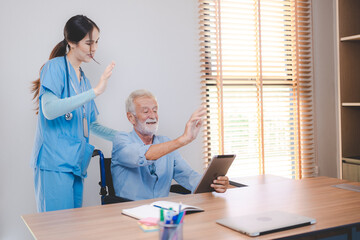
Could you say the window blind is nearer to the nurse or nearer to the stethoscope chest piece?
the nurse

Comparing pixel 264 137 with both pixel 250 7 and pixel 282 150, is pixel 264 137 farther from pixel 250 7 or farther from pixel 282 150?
pixel 250 7

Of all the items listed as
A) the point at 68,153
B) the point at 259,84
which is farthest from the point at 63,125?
the point at 259,84

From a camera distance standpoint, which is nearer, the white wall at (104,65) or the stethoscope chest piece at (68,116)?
the stethoscope chest piece at (68,116)

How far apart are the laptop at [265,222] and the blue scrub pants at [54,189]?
113 centimetres

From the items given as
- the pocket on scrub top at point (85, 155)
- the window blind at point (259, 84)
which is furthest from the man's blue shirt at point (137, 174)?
the window blind at point (259, 84)

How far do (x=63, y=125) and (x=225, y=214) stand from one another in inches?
46.4

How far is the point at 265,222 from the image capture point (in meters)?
1.47

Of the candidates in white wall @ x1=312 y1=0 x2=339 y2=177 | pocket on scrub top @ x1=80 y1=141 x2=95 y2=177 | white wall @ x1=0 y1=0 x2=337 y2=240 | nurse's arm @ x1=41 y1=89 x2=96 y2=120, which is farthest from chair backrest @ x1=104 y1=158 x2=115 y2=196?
white wall @ x1=312 y1=0 x2=339 y2=177

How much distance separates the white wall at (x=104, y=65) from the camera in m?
2.79

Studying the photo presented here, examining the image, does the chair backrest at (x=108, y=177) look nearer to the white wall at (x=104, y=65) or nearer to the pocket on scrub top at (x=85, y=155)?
the pocket on scrub top at (x=85, y=155)

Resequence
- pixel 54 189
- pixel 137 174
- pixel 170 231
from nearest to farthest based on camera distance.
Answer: pixel 170 231 < pixel 54 189 < pixel 137 174

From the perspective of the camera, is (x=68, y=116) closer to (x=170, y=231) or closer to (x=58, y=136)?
(x=58, y=136)

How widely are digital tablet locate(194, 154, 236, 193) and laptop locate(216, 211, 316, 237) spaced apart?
486mm

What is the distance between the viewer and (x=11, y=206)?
9.20 feet
